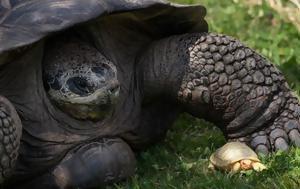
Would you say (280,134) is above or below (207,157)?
above

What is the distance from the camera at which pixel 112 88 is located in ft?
11.7

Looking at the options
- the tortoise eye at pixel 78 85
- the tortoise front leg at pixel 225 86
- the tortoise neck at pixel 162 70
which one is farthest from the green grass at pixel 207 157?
the tortoise eye at pixel 78 85

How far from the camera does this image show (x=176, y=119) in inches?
172

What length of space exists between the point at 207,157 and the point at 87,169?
2.17 ft

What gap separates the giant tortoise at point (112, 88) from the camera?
11.3ft

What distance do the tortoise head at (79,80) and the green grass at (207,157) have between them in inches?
14.7

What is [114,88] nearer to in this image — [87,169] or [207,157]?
[87,169]

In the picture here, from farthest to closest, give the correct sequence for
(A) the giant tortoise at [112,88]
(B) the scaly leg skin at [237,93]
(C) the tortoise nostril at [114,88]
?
(B) the scaly leg skin at [237,93]
(C) the tortoise nostril at [114,88]
(A) the giant tortoise at [112,88]

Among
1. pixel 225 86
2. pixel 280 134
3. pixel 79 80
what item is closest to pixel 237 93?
→ pixel 225 86

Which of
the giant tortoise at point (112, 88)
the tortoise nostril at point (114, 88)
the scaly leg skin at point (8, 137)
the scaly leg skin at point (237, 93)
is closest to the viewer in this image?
the scaly leg skin at point (8, 137)

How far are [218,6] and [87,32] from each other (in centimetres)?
308

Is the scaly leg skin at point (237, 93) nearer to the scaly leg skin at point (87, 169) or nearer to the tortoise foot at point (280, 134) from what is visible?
the tortoise foot at point (280, 134)

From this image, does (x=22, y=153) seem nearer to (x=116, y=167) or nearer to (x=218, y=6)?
(x=116, y=167)

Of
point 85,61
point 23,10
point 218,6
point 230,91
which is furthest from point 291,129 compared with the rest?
point 218,6
